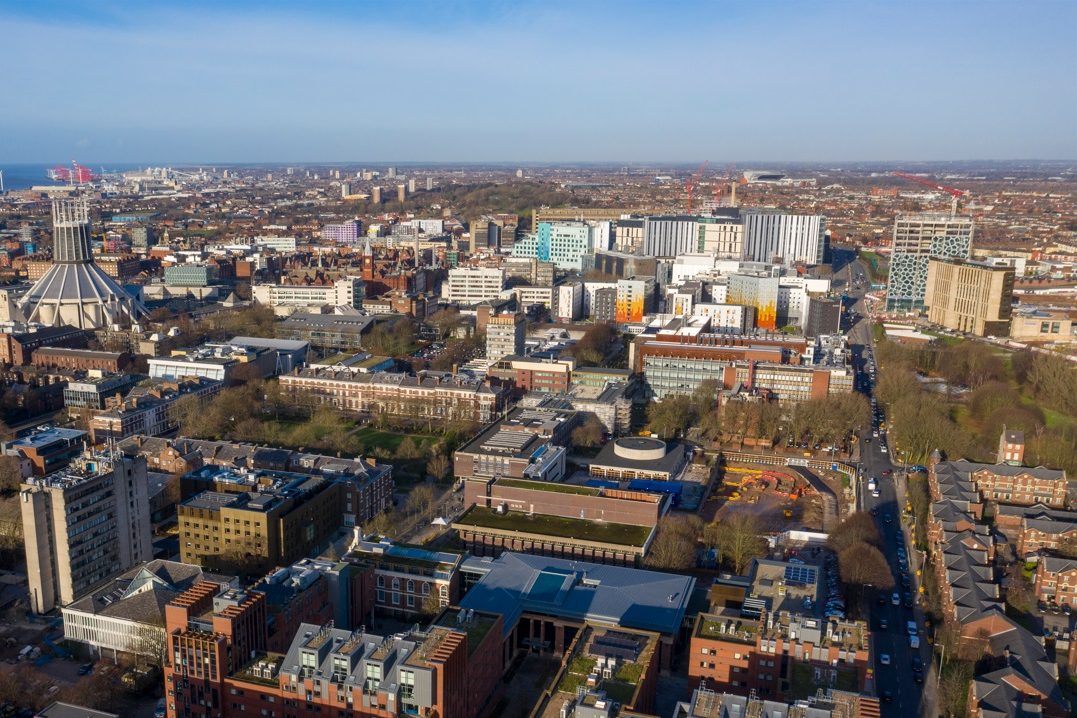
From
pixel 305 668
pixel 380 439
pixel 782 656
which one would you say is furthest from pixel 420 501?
pixel 782 656

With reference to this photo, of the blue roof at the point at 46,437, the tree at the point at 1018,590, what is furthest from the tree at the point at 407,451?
the tree at the point at 1018,590

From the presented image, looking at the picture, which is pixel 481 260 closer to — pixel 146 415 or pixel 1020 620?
pixel 146 415

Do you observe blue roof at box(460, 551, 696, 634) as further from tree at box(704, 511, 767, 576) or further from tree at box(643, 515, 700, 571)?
tree at box(704, 511, 767, 576)

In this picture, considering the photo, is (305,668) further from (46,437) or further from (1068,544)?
(1068,544)

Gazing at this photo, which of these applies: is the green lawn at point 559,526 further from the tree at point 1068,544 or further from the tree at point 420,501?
the tree at point 1068,544

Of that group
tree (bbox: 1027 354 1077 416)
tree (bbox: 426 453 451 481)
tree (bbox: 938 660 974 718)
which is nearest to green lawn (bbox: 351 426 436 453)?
tree (bbox: 426 453 451 481)

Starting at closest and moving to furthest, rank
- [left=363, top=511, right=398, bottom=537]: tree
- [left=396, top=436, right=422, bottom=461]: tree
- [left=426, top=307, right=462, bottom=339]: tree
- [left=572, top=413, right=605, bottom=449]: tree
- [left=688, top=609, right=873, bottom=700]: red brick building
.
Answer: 1. [left=688, top=609, right=873, bottom=700]: red brick building
2. [left=363, top=511, right=398, bottom=537]: tree
3. [left=396, top=436, right=422, bottom=461]: tree
4. [left=572, top=413, right=605, bottom=449]: tree
5. [left=426, top=307, right=462, bottom=339]: tree
